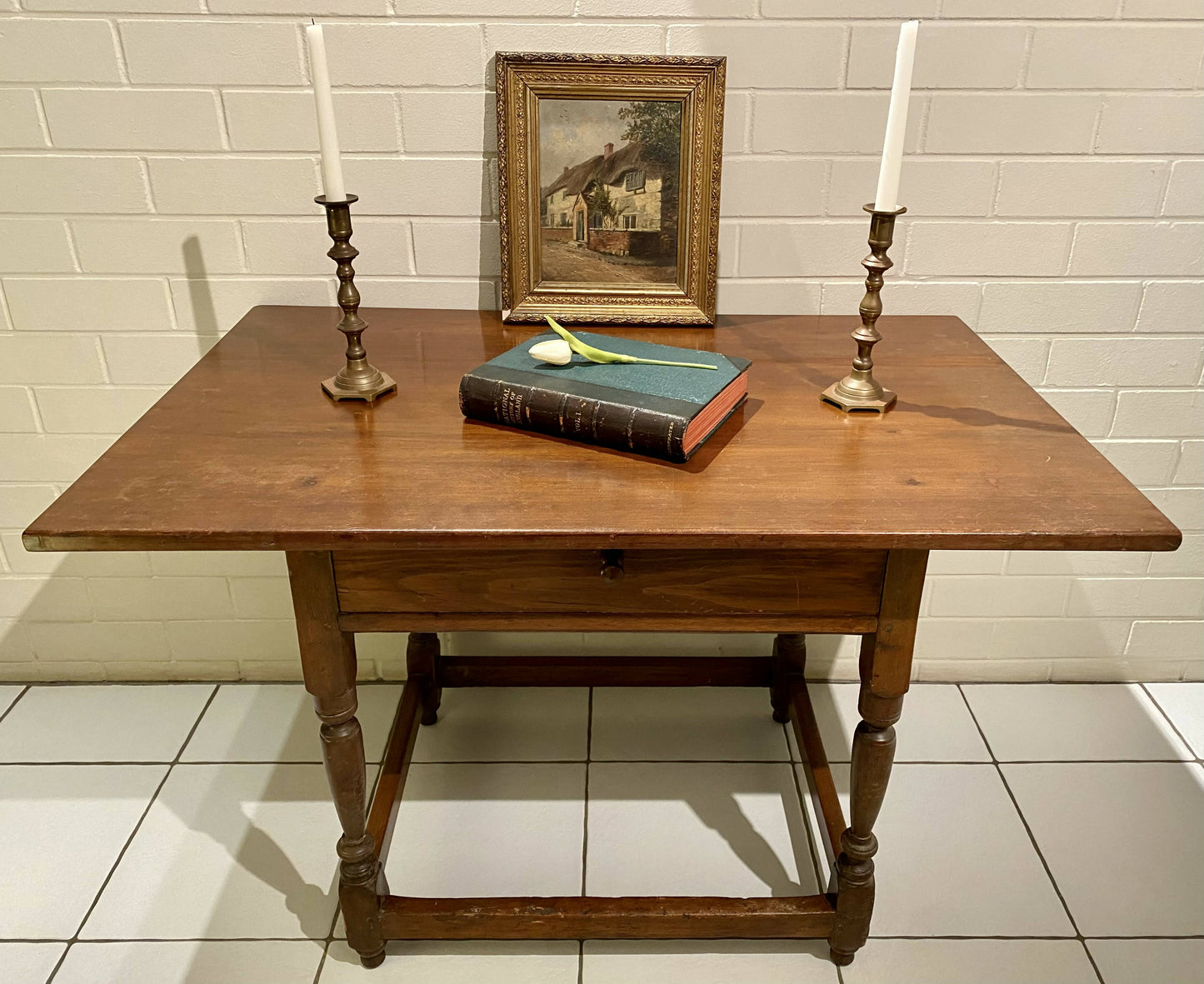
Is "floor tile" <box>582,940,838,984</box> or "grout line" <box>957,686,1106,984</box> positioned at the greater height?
"grout line" <box>957,686,1106,984</box>


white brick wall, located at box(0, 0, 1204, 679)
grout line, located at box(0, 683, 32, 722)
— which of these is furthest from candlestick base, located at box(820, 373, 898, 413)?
grout line, located at box(0, 683, 32, 722)

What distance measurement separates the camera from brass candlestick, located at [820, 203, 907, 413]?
4.45 feet

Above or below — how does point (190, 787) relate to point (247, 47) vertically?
below

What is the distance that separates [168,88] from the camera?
5.65 ft

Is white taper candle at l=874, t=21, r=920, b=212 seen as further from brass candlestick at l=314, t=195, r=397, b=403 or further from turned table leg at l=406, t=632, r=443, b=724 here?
turned table leg at l=406, t=632, r=443, b=724

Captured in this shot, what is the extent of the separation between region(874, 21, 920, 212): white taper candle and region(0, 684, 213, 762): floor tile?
5.65ft

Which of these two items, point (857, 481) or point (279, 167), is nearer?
point (857, 481)

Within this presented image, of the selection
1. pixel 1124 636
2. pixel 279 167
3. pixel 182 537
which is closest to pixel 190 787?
pixel 182 537

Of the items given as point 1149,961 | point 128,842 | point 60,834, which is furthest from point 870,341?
point 60,834

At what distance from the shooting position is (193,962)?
1.64m

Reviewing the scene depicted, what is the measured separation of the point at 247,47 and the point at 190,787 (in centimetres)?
137

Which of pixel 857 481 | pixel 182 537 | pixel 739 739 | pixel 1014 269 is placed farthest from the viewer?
pixel 739 739

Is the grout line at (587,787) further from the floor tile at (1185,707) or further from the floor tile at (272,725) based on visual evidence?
the floor tile at (1185,707)

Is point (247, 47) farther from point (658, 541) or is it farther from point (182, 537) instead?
point (658, 541)
